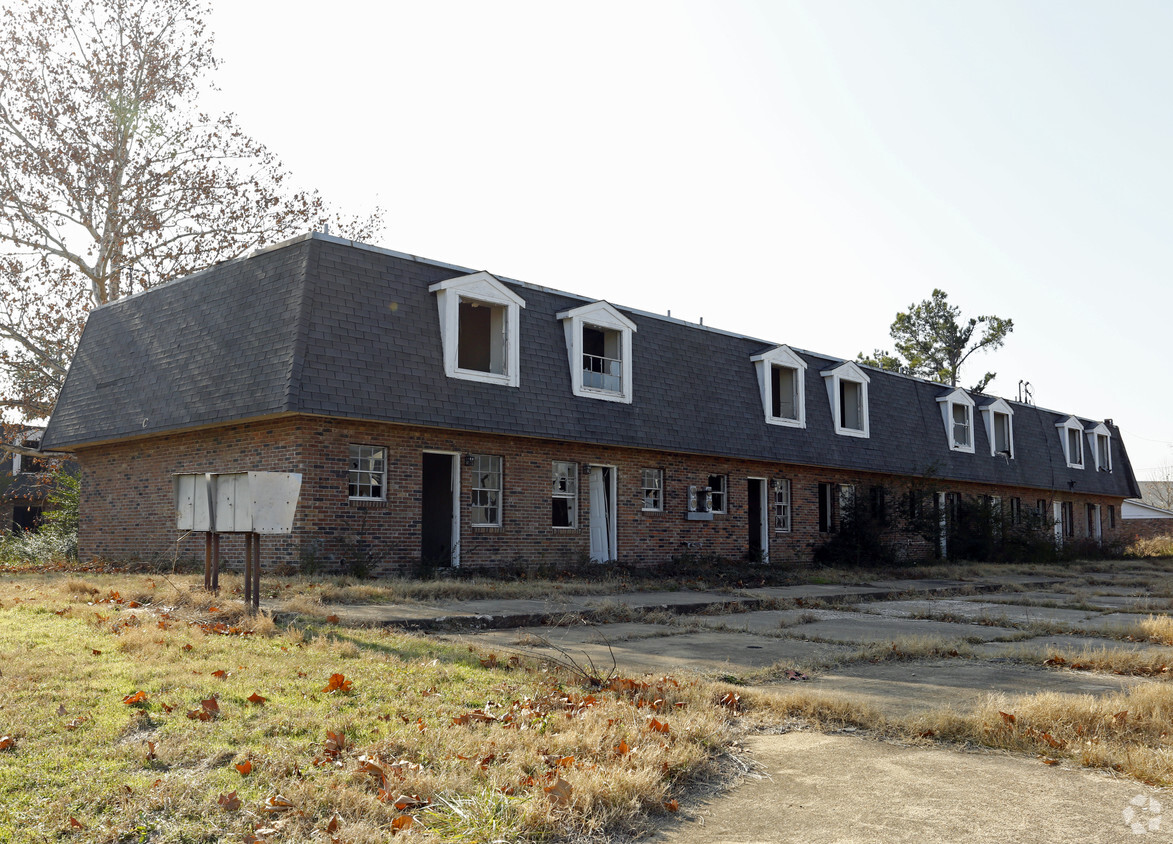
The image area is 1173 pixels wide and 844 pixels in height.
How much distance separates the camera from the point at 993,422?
32.3 metres

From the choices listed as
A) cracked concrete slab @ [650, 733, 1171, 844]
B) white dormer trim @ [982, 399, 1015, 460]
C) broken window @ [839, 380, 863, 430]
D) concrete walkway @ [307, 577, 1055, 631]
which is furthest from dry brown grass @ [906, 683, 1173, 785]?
white dormer trim @ [982, 399, 1015, 460]

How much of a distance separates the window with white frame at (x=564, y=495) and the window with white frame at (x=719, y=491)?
4.42 metres

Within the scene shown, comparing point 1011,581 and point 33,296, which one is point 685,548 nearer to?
point 1011,581

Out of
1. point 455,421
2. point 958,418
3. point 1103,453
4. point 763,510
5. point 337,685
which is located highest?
point 958,418

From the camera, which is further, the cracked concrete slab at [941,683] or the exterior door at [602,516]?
the exterior door at [602,516]

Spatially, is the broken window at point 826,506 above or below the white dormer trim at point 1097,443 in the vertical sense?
below

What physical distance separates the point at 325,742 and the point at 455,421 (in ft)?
37.5

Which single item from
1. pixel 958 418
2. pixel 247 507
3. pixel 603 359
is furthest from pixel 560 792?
pixel 958 418

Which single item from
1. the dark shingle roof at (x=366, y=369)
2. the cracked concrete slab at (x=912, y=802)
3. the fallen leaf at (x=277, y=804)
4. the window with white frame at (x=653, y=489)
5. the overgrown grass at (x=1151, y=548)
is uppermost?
the dark shingle roof at (x=366, y=369)

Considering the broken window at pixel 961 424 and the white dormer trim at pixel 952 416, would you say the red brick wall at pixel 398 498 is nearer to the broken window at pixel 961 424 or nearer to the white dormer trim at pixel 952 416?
the white dormer trim at pixel 952 416

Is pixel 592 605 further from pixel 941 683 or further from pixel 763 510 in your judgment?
pixel 763 510

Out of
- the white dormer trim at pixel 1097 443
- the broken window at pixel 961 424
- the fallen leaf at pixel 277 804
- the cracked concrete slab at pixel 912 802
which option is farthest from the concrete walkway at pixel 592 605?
the white dormer trim at pixel 1097 443

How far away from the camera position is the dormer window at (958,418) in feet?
97.2

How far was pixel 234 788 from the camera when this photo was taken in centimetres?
407
